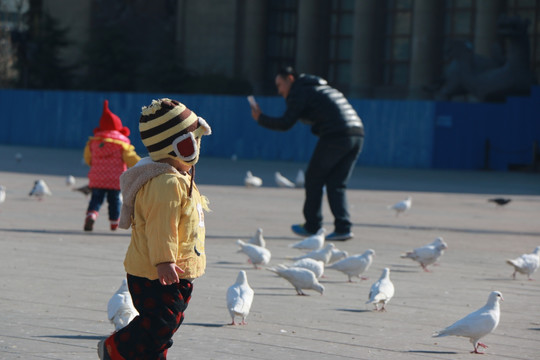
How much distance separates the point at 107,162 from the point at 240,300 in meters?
5.31

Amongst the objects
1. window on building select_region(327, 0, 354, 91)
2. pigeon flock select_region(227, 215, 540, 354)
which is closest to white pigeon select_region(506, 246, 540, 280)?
pigeon flock select_region(227, 215, 540, 354)

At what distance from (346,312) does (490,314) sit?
1.30m

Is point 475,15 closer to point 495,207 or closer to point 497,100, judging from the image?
point 497,100

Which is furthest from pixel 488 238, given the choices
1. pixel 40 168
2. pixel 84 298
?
pixel 40 168

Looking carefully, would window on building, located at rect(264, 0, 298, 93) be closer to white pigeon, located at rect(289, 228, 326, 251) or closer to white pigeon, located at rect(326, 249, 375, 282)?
white pigeon, located at rect(289, 228, 326, 251)

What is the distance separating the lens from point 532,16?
39656 mm

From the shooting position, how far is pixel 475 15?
40.2 metres

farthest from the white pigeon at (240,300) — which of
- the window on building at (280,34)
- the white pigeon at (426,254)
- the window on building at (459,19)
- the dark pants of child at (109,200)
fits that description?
the window on building at (280,34)

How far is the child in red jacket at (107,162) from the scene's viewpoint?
10961mm

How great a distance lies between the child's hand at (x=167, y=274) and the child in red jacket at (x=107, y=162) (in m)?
6.71

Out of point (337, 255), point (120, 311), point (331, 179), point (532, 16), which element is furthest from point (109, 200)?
point (532, 16)

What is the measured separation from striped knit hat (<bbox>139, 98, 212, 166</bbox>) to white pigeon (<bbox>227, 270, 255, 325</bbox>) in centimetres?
168

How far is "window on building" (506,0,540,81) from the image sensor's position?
1558 inches

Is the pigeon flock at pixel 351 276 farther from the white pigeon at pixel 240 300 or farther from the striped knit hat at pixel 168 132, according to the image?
the striped knit hat at pixel 168 132
